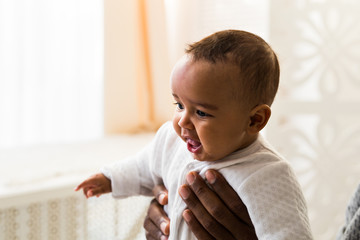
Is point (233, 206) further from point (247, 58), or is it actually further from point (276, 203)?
point (247, 58)

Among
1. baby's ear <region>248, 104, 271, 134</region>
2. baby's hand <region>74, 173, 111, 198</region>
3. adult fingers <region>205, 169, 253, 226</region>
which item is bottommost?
baby's hand <region>74, 173, 111, 198</region>

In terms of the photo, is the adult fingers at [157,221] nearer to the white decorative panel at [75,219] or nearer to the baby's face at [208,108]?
the baby's face at [208,108]

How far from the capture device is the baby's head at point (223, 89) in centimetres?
76

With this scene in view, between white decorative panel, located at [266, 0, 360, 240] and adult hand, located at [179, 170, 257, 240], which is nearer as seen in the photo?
adult hand, located at [179, 170, 257, 240]

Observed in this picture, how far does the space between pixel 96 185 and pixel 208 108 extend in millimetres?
410

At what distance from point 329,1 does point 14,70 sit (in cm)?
127

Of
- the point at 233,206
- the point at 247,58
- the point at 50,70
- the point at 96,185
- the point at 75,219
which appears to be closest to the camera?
the point at 247,58

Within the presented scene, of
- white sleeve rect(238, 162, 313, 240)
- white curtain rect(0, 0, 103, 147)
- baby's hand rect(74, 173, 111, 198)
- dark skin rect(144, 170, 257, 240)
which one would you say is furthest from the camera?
white curtain rect(0, 0, 103, 147)

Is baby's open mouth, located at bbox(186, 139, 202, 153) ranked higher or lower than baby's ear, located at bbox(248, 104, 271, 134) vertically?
lower

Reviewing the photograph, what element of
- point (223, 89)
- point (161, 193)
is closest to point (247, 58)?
point (223, 89)

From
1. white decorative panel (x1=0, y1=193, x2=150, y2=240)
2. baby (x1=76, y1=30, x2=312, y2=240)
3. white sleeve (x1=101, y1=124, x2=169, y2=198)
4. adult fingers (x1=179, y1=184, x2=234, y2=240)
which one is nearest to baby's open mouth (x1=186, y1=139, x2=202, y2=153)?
baby (x1=76, y1=30, x2=312, y2=240)

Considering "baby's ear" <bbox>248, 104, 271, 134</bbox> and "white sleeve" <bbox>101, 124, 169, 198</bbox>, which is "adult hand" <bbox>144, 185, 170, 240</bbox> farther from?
"baby's ear" <bbox>248, 104, 271, 134</bbox>

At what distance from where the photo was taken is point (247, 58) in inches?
29.7

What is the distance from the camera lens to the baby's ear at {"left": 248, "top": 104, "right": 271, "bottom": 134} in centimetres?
80
